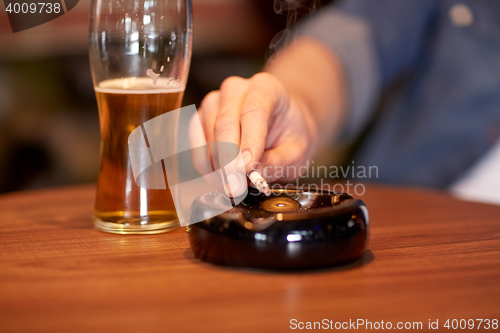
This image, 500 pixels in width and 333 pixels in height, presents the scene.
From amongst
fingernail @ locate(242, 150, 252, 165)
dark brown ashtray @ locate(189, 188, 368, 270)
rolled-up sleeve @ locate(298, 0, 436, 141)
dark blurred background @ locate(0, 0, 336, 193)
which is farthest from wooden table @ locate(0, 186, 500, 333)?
dark blurred background @ locate(0, 0, 336, 193)

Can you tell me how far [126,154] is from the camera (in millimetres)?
583

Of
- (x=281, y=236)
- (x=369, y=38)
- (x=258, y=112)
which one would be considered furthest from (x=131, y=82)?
(x=369, y=38)

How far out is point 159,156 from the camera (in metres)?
0.60

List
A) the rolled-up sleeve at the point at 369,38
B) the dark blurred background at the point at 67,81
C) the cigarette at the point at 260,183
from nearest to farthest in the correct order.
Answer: the cigarette at the point at 260,183 → the rolled-up sleeve at the point at 369,38 → the dark blurred background at the point at 67,81

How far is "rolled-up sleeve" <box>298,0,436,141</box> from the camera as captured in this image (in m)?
1.24

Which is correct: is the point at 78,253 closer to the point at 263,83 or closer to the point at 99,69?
the point at 99,69

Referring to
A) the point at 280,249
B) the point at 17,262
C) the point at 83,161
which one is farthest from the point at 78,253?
the point at 83,161

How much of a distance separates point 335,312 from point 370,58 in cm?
99

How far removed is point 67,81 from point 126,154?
69.2 inches

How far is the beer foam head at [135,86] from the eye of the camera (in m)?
0.57

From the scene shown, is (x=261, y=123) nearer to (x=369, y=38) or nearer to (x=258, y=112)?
(x=258, y=112)

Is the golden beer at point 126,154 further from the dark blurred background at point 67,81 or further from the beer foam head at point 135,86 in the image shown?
the dark blurred background at point 67,81

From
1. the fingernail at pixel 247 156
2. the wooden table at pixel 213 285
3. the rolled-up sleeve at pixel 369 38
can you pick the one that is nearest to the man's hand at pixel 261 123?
the fingernail at pixel 247 156

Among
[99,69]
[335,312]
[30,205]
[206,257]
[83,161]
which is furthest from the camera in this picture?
[83,161]
